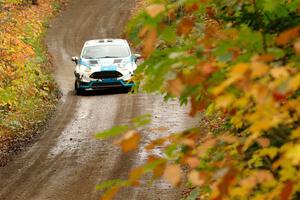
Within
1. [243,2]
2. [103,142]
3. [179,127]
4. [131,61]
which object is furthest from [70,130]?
[243,2]

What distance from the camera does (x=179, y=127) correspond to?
1492cm

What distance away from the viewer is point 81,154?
13.1 meters

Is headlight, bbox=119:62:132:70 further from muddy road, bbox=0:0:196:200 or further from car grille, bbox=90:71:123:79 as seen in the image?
muddy road, bbox=0:0:196:200

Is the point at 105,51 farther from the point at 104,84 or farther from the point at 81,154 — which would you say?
the point at 81,154

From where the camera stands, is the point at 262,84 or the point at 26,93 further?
the point at 26,93

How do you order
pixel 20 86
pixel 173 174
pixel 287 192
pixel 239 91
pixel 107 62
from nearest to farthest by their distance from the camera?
1. pixel 287 192
2. pixel 173 174
3. pixel 239 91
4. pixel 20 86
5. pixel 107 62

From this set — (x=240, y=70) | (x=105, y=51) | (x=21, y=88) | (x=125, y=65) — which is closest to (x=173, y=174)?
(x=240, y=70)

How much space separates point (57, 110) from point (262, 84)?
51.8 feet

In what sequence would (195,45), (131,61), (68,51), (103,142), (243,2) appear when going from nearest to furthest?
(195,45), (243,2), (103,142), (131,61), (68,51)

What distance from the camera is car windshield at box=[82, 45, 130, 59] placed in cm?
2011

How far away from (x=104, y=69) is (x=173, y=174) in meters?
16.7

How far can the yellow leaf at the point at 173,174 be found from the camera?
2854 millimetres

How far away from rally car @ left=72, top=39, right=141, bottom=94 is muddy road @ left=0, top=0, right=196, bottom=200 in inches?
16.8

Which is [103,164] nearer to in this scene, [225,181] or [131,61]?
[131,61]
